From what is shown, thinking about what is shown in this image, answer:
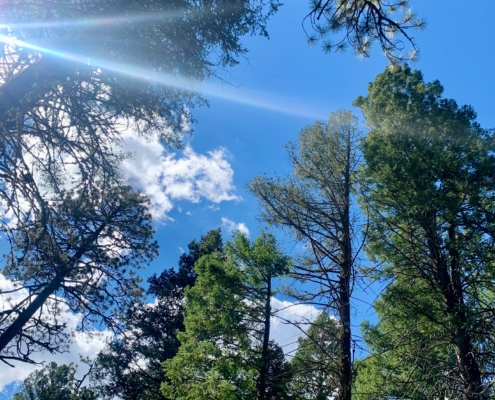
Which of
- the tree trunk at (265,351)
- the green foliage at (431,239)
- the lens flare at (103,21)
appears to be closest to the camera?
the lens flare at (103,21)

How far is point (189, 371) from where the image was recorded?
859 cm

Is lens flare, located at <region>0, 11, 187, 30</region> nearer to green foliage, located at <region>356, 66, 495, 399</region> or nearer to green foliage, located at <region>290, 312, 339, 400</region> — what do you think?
green foliage, located at <region>356, 66, 495, 399</region>

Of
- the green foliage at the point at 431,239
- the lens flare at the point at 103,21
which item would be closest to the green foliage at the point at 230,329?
the green foliage at the point at 431,239

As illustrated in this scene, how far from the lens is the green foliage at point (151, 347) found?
13000mm

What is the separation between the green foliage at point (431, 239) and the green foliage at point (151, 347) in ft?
21.1

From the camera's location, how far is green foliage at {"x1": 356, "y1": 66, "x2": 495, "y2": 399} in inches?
243

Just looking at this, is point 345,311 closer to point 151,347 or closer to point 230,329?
point 230,329

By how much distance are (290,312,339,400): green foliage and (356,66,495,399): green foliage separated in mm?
995

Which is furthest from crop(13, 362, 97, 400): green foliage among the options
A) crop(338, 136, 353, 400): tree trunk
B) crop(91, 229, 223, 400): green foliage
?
crop(338, 136, 353, 400): tree trunk

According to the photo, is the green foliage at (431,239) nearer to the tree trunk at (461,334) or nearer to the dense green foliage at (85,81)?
the tree trunk at (461,334)

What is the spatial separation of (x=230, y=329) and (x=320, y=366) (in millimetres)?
3520

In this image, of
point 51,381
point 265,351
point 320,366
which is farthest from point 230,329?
point 51,381

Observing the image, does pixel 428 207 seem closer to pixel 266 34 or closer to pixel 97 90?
pixel 266 34

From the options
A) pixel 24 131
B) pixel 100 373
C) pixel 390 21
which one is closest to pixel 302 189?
pixel 390 21
